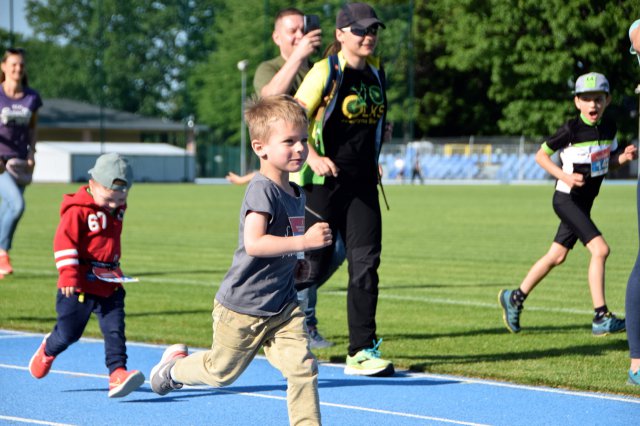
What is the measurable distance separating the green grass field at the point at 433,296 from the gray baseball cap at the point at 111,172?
7.69ft

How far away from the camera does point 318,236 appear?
4527 mm

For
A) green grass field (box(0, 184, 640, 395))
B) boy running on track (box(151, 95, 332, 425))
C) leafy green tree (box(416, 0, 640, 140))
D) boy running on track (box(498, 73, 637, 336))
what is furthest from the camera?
leafy green tree (box(416, 0, 640, 140))

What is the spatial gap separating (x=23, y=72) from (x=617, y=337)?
24.4 feet

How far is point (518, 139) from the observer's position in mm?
67562

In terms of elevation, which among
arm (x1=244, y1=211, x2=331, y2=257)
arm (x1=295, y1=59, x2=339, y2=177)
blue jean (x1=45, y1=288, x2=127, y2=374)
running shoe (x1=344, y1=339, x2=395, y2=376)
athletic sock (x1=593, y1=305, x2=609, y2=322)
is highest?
arm (x1=295, y1=59, x2=339, y2=177)

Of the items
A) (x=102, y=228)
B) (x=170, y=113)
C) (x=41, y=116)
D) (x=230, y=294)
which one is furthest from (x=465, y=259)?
(x=170, y=113)

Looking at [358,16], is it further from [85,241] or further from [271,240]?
[271,240]

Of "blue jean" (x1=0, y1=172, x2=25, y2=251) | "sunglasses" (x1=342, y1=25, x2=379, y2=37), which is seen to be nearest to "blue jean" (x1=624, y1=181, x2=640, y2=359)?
"sunglasses" (x1=342, y1=25, x2=379, y2=37)

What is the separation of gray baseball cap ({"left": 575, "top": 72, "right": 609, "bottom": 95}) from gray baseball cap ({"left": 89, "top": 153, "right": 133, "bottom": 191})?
4105mm

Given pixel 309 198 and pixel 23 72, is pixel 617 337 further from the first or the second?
pixel 23 72

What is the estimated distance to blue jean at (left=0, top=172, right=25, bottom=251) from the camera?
12547mm

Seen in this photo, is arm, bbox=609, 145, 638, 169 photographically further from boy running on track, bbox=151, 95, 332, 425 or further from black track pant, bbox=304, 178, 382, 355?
boy running on track, bbox=151, 95, 332, 425

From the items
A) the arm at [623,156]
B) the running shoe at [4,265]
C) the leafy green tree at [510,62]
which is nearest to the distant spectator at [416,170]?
the leafy green tree at [510,62]

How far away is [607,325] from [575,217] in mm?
932
